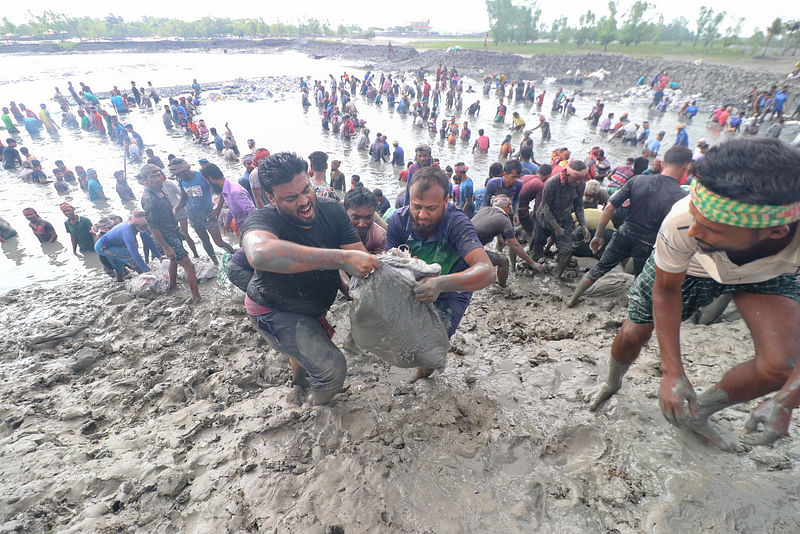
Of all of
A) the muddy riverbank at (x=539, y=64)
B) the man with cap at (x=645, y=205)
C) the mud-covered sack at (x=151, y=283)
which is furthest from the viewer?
the muddy riverbank at (x=539, y=64)

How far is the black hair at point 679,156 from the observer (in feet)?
11.6

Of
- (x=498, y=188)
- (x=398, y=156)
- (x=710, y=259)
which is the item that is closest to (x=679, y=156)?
(x=498, y=188)

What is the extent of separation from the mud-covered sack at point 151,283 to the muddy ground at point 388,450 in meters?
1.42

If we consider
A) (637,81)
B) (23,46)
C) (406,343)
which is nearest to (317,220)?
(406,343)

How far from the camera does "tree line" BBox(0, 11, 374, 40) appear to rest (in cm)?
5512

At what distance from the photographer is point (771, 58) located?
27.9 metres

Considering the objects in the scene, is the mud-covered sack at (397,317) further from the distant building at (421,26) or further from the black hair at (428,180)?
the distant building at (421,26)

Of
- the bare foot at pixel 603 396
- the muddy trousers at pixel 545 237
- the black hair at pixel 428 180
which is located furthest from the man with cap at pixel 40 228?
the bare foot at pixel 603 396

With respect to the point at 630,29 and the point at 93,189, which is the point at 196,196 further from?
the point at 630,29

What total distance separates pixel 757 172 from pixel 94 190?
11811 mm

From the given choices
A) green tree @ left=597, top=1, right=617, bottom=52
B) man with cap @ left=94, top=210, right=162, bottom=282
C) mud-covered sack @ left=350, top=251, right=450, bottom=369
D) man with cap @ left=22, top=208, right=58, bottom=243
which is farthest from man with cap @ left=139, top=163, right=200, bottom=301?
green tree @ left=597, top=1, right=617, bottom=52

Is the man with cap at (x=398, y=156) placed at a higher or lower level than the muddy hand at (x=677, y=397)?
lower

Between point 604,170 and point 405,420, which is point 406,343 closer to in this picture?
point 405,420

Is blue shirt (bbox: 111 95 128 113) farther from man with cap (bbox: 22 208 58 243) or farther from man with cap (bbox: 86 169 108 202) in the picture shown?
man with cap (bbox: 22 208 58 243)
